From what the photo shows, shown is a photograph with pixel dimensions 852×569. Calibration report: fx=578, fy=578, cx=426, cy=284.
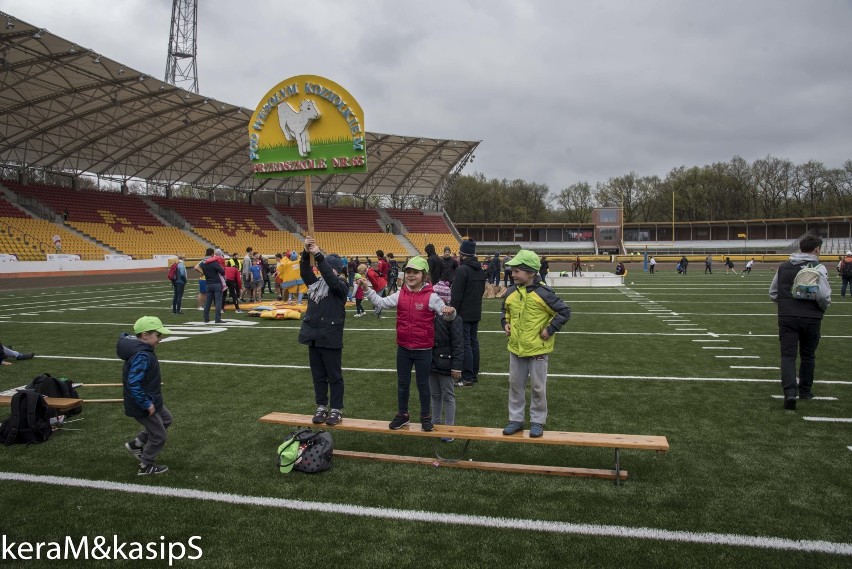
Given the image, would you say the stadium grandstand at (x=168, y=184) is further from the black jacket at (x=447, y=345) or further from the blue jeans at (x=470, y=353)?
the black jacket at (x=447, y=345)

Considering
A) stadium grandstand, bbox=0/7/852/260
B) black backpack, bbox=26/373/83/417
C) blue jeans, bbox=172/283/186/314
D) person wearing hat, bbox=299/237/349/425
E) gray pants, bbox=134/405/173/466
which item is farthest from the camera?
Result: stadium grandstand, bbox=0/7/852/260

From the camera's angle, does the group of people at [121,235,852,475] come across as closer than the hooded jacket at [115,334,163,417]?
No

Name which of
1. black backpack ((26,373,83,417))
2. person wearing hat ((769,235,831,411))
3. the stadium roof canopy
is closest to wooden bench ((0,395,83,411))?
black backpack ((26,373,83,417))

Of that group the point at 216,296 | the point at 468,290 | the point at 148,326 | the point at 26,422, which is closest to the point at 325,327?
the point at 148,326

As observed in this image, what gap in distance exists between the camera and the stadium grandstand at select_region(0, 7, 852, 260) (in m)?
Result: 29.8

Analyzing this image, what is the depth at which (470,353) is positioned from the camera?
25.7 ft

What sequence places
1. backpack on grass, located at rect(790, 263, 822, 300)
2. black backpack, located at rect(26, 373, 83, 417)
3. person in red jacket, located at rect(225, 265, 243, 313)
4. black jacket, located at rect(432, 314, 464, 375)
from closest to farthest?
black jacket, located at rect(432, 314, 464, 375) < backpack on grass, located at rect(790, 263, 822, 300) < black backpack, located at rect(26, 373, 83, 417) < person in red jacket, located at rect(225, 265, 243, 313)

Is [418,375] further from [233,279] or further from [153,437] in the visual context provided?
[233,279]

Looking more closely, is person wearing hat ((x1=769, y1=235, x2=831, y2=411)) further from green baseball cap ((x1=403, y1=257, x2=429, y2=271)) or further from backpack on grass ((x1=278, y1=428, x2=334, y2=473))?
backpack on grass ((x1=278, y1=428, x2=334, y2=473))

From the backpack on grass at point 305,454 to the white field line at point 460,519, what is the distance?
515mm

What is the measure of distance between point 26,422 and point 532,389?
492 cm

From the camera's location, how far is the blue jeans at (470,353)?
25.5 feet

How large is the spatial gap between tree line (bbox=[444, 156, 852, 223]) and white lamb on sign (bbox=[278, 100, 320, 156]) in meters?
75.8

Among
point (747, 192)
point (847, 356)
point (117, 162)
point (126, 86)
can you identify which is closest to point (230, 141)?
point (117, 162)
